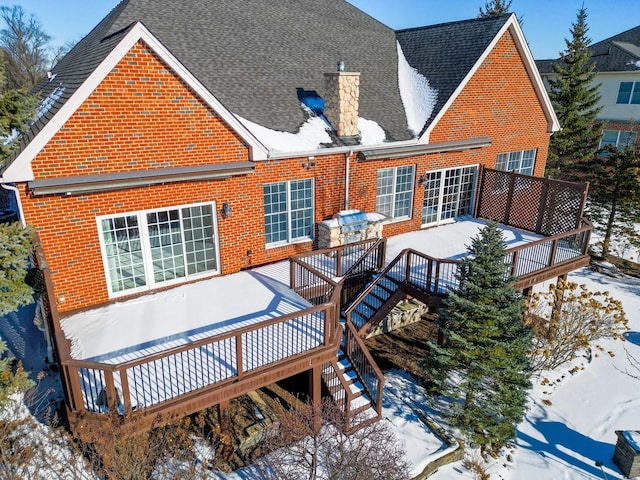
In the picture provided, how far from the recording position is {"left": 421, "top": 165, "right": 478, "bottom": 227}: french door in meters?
16.1

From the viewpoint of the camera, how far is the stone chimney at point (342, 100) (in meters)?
12.9

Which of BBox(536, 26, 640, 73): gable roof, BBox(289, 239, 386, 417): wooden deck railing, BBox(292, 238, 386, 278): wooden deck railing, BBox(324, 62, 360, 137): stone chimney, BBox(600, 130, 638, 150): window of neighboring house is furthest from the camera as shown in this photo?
BBox(600, 130, 638, 150): window of neighboring house

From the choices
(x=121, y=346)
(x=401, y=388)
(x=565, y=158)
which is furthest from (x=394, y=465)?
(x=565, y=158)

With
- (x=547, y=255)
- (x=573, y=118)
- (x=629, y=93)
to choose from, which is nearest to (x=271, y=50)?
(x=547, y=255)

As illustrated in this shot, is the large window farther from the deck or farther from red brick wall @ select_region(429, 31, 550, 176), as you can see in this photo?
the deck

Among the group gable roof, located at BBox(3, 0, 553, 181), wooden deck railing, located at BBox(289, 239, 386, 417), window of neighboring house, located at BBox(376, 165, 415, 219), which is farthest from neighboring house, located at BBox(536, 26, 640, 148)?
wooden deck railing, located at BBox(289, 239, 386, 417)

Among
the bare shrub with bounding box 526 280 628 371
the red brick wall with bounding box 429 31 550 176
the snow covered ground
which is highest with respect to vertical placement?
the red brick wall with bounding box 429 31 550 176

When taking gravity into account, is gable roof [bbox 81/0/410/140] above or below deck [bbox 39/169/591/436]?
above

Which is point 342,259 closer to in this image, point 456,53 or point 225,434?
point 225,434

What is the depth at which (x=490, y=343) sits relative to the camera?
384 inches

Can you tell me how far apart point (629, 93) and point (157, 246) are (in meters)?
32.7

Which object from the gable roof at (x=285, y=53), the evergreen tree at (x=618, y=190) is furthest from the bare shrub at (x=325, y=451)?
the evergreen tree at (x=618, y=190)

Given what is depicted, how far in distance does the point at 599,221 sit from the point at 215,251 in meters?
18.3

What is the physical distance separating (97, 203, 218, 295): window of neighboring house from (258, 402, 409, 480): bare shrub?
14.7 ft
